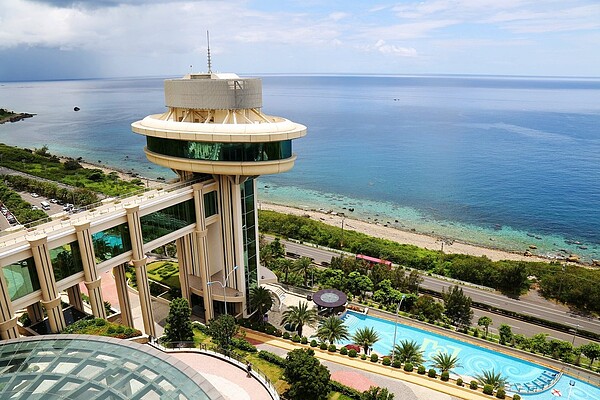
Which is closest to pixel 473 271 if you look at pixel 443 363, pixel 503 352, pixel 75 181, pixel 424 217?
pixel 503 352

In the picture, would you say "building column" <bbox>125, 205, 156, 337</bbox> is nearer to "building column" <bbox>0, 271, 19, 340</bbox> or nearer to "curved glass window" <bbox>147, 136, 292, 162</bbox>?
"curved glass window" <bbox>147, 136, 292, 162</bbox>

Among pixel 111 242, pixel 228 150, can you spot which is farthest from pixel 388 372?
pixel 111 242

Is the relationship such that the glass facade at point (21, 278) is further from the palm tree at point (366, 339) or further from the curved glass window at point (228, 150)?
the palm tree at point (366, 339)

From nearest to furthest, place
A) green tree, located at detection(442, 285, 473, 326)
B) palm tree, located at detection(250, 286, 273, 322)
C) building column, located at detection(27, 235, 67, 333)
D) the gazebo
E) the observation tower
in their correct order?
building column, located at detection(27, 235, 67, 333) < the observation tower < palm tree, located at detection(250, 286, 273, 322) < the gazebo < green tree, located at detection(442, 285, 473, 326)

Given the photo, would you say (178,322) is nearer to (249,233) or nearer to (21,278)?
(21,278)

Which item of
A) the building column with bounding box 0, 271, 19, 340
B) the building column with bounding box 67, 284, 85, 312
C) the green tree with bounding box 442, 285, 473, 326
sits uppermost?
the building column with bounding box 0, 271, 19, 340

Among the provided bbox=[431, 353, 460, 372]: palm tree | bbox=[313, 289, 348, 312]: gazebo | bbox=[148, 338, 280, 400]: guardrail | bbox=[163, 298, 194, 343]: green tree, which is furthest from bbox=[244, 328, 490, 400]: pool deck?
bbox=[313, 289, 348, 312]: gazebo

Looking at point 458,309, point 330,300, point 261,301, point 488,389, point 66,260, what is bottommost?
point 458,309

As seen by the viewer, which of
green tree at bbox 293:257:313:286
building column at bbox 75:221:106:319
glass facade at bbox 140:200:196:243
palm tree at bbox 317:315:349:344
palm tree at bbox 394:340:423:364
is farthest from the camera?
green tree at bbox 293:257:313:286
